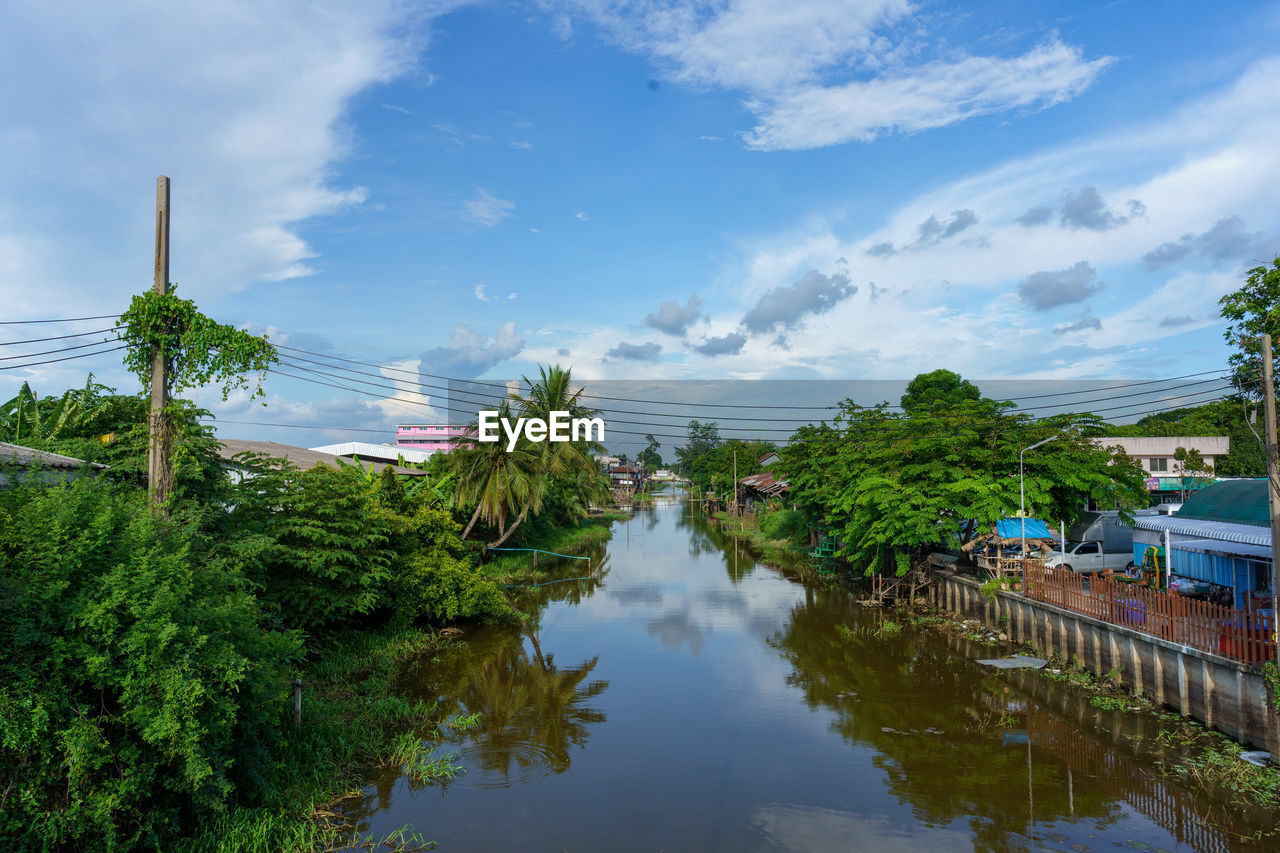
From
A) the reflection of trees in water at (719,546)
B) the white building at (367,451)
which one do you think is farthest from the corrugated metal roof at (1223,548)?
the white building at (367,451)

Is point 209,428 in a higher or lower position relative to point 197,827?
higher

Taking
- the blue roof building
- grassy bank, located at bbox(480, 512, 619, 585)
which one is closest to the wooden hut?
the blue roof building

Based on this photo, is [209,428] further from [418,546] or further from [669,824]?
[669,824]

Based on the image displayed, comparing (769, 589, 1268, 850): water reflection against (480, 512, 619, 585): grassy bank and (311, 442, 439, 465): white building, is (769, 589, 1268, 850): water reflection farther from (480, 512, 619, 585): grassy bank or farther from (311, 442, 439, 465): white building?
(311, 442, 439, 465): white building

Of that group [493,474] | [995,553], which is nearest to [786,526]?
[995,553]

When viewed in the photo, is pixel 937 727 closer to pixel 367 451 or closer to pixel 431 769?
pixel 431 769

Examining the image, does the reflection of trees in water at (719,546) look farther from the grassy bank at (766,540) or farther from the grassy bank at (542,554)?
the grassy bank at (542,554)

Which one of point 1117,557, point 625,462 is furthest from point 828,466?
point 625,462
